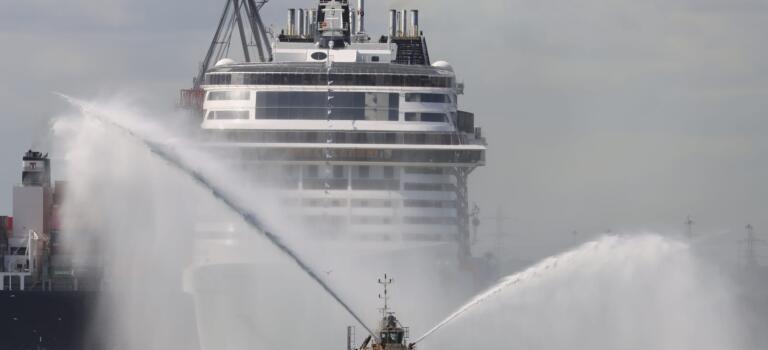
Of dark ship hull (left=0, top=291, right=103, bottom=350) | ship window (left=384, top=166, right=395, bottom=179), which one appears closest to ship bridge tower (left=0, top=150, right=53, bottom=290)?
dark ship hull (left=0, top=291, right=103, bottom=350)

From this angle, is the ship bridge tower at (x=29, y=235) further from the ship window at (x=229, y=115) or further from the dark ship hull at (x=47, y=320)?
the ship window at (x=229, y=115)

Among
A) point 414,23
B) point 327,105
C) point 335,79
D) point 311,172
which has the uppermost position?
point 414,23

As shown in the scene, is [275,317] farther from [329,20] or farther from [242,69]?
[329,20]

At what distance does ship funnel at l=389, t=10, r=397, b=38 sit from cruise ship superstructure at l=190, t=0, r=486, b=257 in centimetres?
1263

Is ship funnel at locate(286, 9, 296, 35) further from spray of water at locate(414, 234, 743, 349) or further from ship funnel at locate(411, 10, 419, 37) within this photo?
spray of water at locate(414, 234, 743, 349)

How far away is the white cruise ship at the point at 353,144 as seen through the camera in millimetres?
106625

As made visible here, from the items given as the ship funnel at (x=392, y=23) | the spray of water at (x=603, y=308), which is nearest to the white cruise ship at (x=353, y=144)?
the spray of water at (x=603, y=308)

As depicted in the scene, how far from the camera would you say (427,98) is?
111 metres

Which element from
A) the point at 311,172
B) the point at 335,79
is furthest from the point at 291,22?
the point at 311,172

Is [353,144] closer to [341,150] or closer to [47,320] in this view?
[341,150]

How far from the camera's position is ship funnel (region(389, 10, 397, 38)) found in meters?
126

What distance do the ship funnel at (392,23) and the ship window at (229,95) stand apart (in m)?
18.5

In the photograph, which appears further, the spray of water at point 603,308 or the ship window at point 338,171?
the ship window at point 338,171

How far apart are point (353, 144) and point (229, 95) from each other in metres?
8.39
